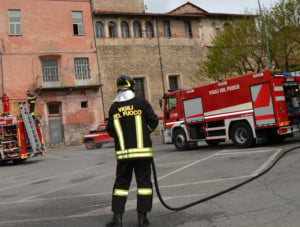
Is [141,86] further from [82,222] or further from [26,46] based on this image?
[82,222]

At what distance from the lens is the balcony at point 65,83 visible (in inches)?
1217

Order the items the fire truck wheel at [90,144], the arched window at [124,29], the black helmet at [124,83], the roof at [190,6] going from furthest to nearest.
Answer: the roof at [190,6], the arched window at [124,29], the fire truck wheel at [90,144], the black helmet at [124,83]

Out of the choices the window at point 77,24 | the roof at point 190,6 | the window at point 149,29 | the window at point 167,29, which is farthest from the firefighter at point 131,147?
the roof at point 190,6

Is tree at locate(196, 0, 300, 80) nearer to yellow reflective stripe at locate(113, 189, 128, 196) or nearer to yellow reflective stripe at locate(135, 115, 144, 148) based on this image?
yellow reflective stripe at locate(135, 115, 144, 148)

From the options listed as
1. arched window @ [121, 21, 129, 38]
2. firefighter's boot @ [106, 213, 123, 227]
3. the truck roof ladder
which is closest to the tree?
arched window @ [121, 21, 129, 38]

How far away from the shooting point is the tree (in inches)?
920

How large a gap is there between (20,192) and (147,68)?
27.9m

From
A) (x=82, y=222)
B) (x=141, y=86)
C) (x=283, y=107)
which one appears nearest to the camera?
(x=82, y=222)

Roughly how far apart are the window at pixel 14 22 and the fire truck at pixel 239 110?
2059cm

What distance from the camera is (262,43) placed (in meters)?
25.6

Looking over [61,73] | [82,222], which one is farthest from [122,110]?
[61,73]

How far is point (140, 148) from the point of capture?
14.5ft

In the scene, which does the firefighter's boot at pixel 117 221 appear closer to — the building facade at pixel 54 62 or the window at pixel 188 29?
the building facade at pixel 54 62

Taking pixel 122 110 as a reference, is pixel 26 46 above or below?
above
